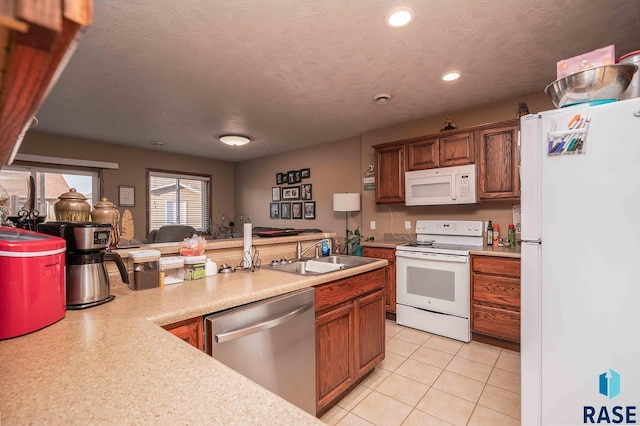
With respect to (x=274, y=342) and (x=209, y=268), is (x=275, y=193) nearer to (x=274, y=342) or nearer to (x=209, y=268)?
(x=209, y=268)

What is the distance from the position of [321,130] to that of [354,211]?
4.36ft

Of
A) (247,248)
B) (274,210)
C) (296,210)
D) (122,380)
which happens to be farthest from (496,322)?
(274,210)

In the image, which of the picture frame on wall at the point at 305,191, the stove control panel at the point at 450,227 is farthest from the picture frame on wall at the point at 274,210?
the stove control panel at the point at 450,227

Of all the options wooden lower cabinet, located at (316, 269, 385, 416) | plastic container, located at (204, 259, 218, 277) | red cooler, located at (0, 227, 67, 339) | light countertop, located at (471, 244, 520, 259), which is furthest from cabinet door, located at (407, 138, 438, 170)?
red cooler, located at (0, 227, 67, 339)

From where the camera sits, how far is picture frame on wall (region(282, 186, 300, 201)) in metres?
5.55

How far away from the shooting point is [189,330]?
1207 millimetres

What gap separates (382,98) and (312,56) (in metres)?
1.06

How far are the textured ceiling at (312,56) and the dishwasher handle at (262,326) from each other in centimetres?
178

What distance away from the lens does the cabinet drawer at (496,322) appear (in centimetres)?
259

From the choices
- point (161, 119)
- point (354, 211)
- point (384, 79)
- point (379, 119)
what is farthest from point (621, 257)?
point (161, 119)

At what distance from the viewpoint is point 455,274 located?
2.88 metres

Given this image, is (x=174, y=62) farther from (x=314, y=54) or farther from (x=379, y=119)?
(x=379, y=119)

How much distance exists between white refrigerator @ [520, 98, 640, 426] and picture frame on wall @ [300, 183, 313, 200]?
4050 millimetres

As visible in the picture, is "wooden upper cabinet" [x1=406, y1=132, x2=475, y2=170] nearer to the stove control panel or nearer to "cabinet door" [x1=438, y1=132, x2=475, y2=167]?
"cabinet door" [x1=438, y1=132, x2=475, y2=167]
